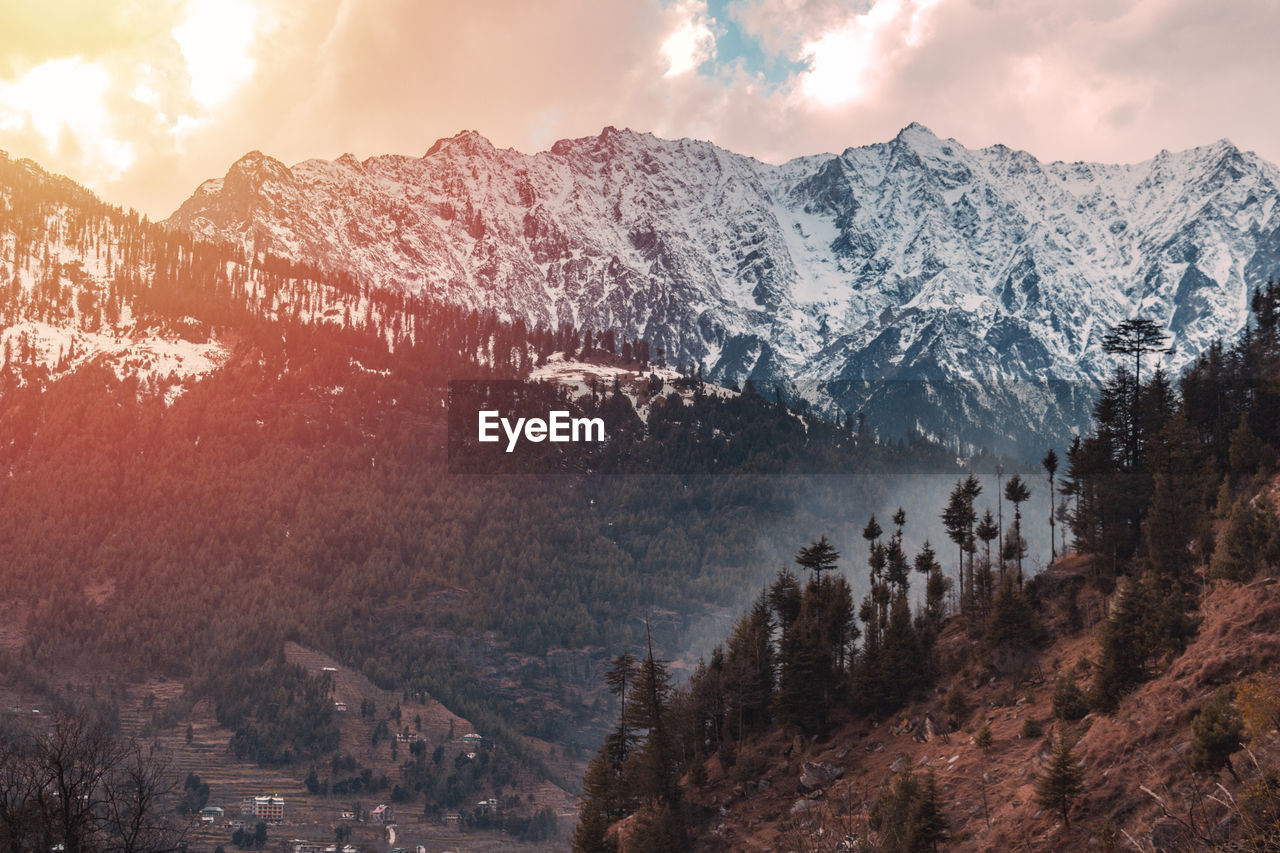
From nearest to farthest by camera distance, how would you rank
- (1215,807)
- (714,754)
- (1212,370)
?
1. (1215,807)
2. (714,754)
3. (1212,370)

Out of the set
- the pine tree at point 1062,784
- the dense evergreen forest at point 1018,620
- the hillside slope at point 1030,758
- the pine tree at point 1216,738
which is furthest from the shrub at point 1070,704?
the pine tree at point 1216,738

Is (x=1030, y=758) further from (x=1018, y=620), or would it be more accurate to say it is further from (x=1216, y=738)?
(x=1018, y=620)

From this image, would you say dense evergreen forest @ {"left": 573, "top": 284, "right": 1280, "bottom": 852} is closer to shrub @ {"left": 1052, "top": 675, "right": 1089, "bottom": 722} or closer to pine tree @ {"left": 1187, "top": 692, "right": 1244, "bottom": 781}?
shrub @ {"left": 1052, "top": 675, "right": 1089, "bottom": 722}

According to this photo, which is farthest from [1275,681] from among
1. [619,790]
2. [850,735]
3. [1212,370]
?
[1212,370]

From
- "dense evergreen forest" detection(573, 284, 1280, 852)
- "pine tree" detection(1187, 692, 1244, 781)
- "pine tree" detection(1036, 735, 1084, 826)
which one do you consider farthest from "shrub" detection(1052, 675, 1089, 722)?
"pine tree" detection(1187, 692, 1244, 781)

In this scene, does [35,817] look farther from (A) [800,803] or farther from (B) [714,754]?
(B) [714,754]

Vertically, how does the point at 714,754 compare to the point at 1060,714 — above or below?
below

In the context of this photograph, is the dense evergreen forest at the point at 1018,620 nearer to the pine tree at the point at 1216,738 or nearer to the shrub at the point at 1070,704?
the shrub at the point at 1070,704
